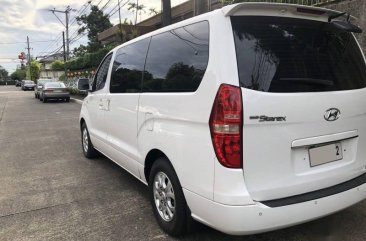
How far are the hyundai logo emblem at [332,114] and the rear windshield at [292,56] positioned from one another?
18cm

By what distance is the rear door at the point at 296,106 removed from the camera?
2.79m

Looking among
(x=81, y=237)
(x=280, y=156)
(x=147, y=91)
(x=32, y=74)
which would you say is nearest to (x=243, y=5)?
(x=280, y=156)

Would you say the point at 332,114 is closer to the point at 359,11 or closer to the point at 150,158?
the point at 150,158

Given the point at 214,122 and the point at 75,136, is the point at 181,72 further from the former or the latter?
the point at 75,136

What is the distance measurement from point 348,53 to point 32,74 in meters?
80.4

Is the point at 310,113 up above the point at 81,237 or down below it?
above

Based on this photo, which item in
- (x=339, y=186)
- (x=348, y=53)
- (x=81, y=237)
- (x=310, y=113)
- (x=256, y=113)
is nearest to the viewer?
(x=256, y=113)

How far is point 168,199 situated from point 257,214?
112 centimetres

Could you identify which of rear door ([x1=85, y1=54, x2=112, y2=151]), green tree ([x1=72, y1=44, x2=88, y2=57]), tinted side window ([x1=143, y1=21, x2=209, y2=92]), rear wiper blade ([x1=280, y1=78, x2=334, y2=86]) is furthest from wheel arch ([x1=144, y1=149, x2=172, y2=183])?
green tree ([x1=72, y1=44, x2=88, y2=57])

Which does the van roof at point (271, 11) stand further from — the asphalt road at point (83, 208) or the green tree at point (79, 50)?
the green tree at point (79, 50)

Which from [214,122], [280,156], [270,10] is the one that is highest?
[270,10]

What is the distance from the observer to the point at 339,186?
317 centimetres

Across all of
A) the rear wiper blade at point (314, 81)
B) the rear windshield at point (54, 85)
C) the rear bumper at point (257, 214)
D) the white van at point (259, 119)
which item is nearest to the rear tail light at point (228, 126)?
the white van at point (259, 119)

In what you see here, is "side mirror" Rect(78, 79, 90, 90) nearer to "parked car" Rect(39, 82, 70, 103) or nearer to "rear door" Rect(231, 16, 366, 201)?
"rear door" Rect(231, 16, 366, 201)
